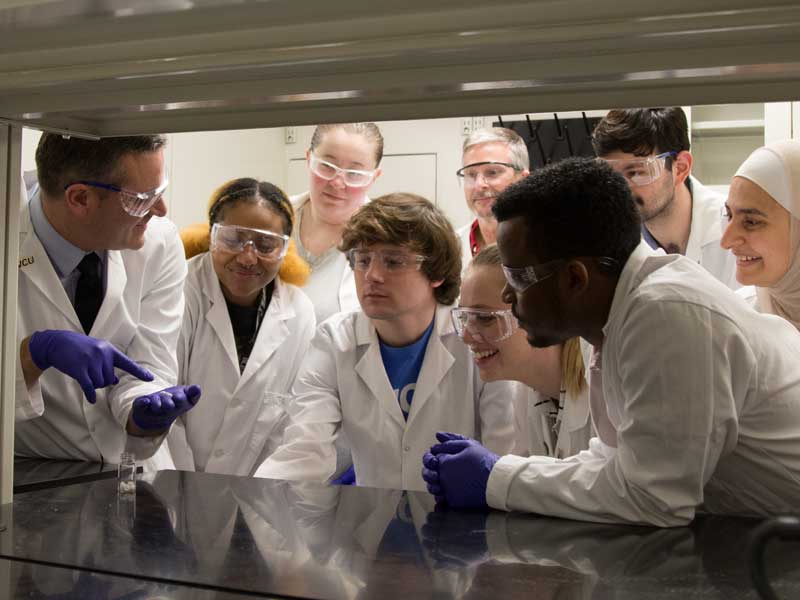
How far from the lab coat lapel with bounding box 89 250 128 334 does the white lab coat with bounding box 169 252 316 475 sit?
681 mm

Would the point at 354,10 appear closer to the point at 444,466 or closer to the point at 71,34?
the point at 71,34

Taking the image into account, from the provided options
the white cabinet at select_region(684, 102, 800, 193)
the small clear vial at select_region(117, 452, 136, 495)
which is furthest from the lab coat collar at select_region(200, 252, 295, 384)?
the white cabinet at select_region(684, 102, 800, 193)

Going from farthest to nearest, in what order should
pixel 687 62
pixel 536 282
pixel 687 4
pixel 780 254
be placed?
pixel 780 254
pixel 536 282
pixel 687 62
pixel 687 4

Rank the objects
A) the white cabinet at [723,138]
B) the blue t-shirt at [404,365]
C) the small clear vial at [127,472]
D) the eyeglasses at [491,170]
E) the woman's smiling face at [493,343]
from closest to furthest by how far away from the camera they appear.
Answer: the small clear vial at [127,472] < the woman's smiling face at [493,343] < the blue t-shirt at [404,365] < the eyeglasses at [491,170] < the white cabinet at [723,138]

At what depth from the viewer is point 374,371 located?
7.82 feet

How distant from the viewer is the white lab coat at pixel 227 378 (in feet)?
9.10

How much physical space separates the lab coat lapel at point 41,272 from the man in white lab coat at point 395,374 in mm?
660

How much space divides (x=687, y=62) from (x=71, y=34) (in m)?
0.67

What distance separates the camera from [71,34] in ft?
3.02

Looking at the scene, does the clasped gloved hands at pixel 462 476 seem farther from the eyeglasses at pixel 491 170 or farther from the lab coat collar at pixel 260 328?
the eyeglasses at pixel 491 170

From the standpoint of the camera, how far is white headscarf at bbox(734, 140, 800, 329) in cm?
224

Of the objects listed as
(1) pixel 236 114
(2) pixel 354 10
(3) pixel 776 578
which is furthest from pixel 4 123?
(3) pixel 776 578

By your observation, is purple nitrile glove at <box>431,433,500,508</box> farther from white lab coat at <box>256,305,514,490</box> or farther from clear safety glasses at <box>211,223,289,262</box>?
clear safety glasses at <box>211,223,289,262</box>

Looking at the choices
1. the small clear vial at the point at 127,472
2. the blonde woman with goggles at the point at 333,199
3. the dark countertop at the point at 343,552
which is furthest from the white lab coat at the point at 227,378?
the dark countertop at the point at 343,552
